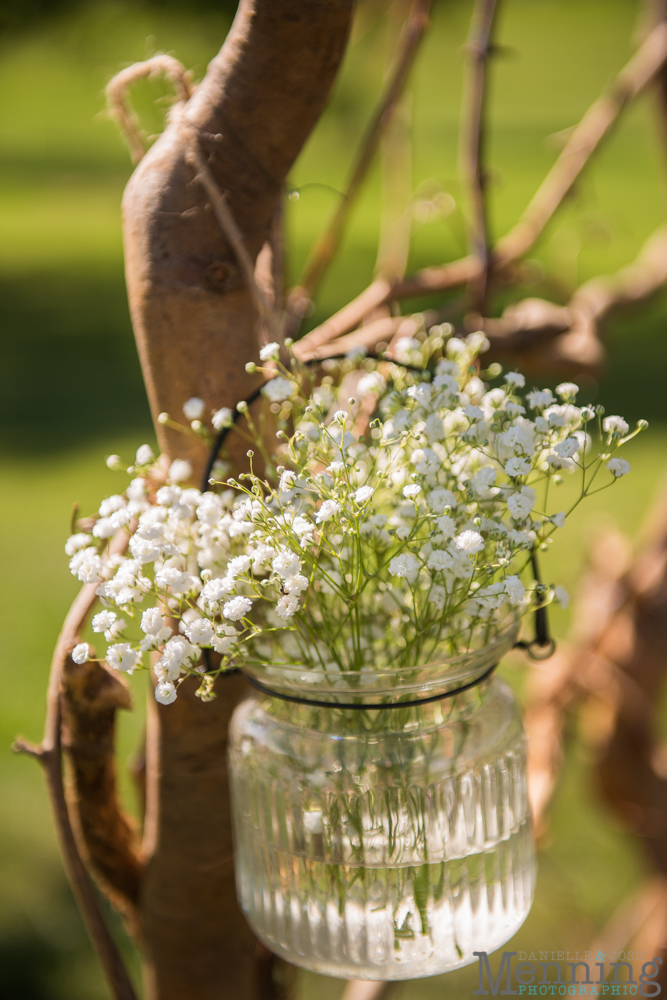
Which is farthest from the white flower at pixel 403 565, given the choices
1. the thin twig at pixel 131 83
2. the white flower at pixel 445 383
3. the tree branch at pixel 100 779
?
the thin twig at pixel 131 83

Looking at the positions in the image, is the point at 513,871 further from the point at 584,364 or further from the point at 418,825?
the point at 584,364

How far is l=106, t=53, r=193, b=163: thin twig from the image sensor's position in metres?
0.56

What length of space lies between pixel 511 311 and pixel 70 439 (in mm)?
3075

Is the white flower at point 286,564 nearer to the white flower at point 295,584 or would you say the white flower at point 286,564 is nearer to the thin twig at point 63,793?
the white flower at point 295,584

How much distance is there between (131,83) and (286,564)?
37cm

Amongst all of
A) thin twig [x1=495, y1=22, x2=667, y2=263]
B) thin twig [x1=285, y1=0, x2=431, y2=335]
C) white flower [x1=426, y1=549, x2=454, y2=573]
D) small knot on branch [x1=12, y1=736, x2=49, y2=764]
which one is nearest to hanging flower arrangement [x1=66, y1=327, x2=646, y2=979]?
white flower [x1=426, y1=549, x2=454, y2=573]

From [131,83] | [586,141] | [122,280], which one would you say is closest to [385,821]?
[131,83]

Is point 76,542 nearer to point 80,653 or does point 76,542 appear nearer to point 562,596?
point 80,653

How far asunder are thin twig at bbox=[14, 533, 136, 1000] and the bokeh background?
336 mm

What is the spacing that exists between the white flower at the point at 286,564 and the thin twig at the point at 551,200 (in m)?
0.45

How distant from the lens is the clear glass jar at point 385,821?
0.51 metres

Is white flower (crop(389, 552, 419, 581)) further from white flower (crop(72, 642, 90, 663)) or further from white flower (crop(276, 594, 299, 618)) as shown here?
white flower (crop(72, 642, 90, 663))

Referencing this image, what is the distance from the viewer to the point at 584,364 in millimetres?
868

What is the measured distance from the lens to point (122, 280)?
5.62 meters
